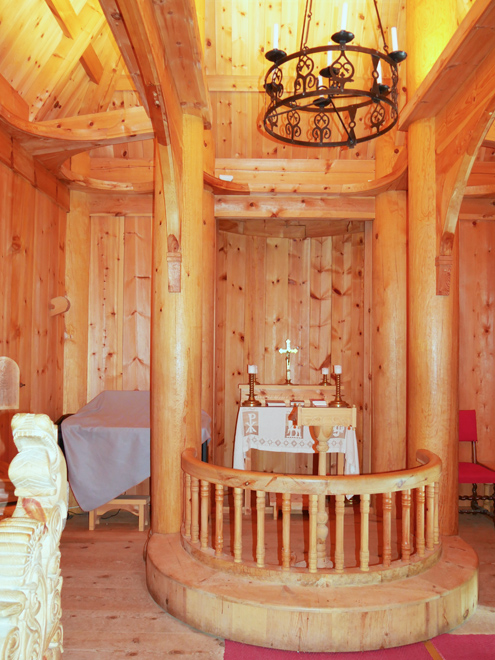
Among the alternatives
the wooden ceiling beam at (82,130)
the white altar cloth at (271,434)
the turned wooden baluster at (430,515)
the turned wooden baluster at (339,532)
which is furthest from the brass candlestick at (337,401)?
the wooden ceiling beam at (82,130)

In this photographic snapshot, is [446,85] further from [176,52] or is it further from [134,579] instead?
[134,579]

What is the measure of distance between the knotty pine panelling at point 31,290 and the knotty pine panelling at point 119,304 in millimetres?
352

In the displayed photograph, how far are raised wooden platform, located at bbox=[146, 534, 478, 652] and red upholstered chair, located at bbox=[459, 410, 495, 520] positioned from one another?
1640mm

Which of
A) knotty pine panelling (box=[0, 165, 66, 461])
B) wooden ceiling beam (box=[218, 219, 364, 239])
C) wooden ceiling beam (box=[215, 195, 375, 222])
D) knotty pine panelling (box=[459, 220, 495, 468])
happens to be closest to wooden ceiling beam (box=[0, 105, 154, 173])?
knotty pine panelling (box=[0, 165, 66, 461])

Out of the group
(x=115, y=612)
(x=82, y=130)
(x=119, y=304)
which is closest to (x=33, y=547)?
(x=115, y=612)

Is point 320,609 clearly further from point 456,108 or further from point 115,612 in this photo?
point 456,108

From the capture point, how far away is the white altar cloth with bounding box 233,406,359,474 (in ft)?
16.3

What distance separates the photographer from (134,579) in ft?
11.7

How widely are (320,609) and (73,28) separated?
13.7ft

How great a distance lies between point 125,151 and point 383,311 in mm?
2970

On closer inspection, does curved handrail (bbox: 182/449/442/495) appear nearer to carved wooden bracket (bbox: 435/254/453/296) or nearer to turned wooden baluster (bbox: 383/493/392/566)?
turned wooden baluster (bbox: 383/493/392/566)

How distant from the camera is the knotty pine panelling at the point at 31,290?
4094 millimetres

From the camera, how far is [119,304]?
5.49 m

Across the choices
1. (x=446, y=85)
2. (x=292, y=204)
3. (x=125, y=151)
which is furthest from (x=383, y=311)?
(x=125, y=151)
